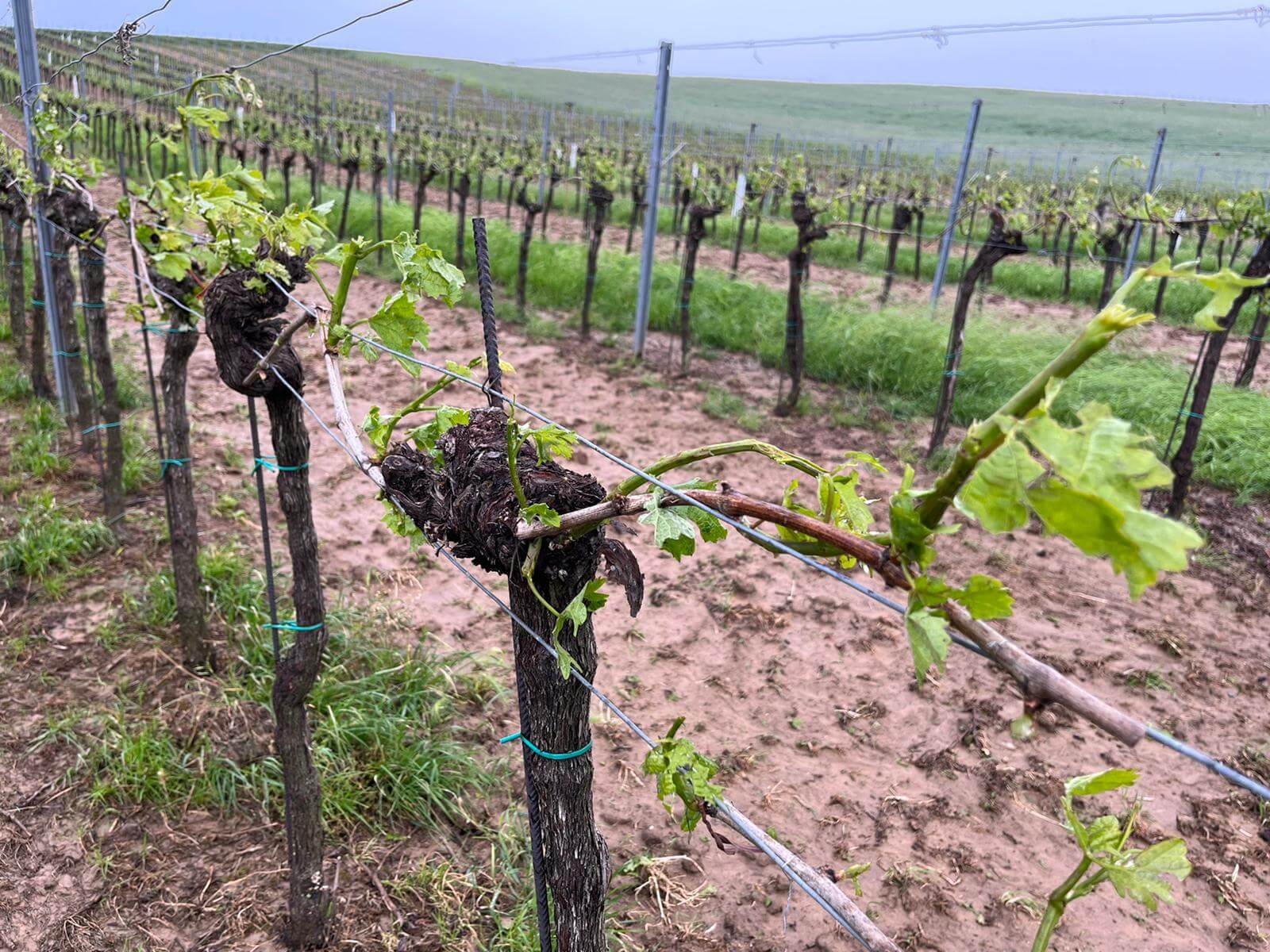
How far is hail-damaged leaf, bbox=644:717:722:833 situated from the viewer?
1242mm

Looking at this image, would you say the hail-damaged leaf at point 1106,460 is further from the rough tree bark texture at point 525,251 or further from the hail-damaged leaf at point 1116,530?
the rough tree bark texture at point 525,251

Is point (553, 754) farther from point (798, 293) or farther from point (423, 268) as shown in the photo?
point (798, 293)

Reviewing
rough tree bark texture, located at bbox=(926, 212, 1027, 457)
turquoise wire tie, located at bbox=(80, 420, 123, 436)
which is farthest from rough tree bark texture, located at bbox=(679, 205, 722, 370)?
turquoise wire tie, located at bbox=(80, 420, 123, 436)

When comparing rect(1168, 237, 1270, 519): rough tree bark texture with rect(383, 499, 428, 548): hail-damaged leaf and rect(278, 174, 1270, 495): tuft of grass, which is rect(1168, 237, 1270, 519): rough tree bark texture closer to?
rect(278, 174, 1270, 495): tuft of grass

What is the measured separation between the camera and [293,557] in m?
2.25

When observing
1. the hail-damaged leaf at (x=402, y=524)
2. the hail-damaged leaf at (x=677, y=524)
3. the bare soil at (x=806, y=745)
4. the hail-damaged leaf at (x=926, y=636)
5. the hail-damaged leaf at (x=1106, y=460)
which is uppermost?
the hail-damaged leaf at (x=1106, y=460)

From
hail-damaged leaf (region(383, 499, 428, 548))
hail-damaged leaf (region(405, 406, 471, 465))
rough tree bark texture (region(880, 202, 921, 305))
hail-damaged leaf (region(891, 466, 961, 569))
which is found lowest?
rough tree bark texture (region(880, 202, 921, 305))

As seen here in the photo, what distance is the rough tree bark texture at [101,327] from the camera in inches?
151

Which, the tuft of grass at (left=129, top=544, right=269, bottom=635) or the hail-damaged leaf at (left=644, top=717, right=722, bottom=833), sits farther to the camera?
the tuft of grass at (left=129, top=544, right=269, bottom=635)

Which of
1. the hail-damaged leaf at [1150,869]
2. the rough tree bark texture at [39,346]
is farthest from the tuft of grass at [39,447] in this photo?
the hail-damaged leaf at [1150,869]

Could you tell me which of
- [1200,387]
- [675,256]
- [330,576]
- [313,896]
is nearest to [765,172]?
[675,256]

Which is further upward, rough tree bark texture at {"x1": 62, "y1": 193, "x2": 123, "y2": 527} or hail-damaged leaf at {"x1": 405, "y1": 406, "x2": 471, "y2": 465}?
hail-damaged leaf at {"x1": 405, "y1": 406, "x2": 471, "y2": 465}

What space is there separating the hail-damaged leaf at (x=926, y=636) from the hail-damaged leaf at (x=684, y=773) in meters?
0.53

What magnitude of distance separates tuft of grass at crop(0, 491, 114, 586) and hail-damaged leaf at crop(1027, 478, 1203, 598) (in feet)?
13.8
